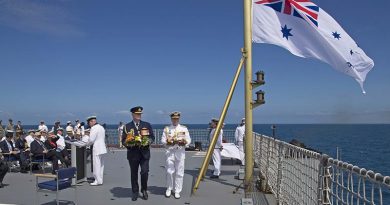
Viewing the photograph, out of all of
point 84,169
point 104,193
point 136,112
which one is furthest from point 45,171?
point 136,112

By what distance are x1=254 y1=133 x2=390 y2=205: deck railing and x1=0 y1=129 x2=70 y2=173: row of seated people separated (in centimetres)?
641

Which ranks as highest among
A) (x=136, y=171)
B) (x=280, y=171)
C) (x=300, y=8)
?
(x=300, y=8)

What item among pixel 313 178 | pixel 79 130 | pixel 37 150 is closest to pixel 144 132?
pixel 313 178

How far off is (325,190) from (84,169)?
7217mm

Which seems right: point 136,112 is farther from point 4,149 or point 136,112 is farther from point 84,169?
point 4,149

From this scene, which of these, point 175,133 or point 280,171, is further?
point 175,133

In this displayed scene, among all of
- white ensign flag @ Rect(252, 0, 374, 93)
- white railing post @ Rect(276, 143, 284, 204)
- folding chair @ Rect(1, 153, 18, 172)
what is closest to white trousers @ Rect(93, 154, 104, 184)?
folding chair @ Rect(1, 153, 18, 172)

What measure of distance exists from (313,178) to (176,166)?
12.4ft

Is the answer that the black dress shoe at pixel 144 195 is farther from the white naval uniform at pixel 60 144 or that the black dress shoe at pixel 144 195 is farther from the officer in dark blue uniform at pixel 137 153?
the white naval uniform at pixel 60 144

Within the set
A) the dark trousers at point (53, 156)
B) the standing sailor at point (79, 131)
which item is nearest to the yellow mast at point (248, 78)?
the dark trousers at point (53, 156)

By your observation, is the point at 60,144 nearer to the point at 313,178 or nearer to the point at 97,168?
the point at 97,168

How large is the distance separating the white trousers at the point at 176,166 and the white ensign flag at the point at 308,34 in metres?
2.92

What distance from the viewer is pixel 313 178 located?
210 inches

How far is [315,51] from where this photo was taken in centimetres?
801
